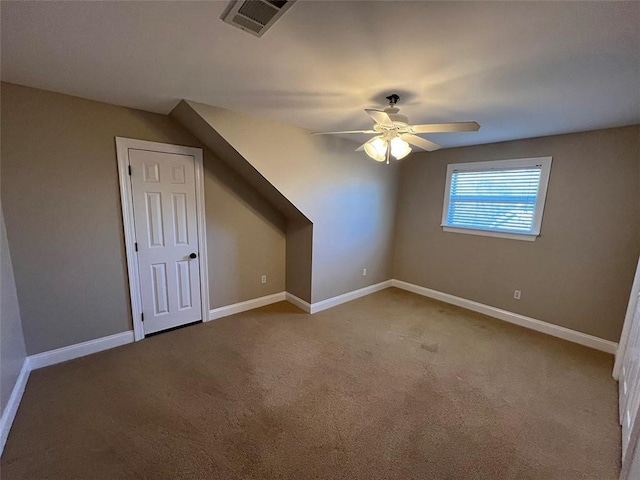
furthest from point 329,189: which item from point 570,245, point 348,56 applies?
point 570,245

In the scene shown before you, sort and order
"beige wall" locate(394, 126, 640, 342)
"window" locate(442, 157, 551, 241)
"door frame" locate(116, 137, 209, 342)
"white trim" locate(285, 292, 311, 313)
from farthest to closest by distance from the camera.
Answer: "white trim" locate(285, 292, 311, 313), "window" locate(442, 157, 551, 241), "beige wall" locate(394, 126, 640, 342), "door frame" locate(116, 137, 209, 342)

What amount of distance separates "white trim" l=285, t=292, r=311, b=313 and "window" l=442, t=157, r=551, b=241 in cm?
235

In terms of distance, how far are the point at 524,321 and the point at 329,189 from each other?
9.69 feet

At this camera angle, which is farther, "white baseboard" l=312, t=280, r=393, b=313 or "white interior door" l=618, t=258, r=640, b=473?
"white baseboard" l=312, t=280, r=393, b=313

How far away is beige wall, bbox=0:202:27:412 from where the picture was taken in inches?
70.2

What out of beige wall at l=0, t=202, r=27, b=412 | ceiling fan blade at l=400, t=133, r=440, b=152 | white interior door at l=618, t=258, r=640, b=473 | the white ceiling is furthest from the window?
beige wall at l=0, t=202, r=27, b=412

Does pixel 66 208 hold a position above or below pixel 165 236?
above

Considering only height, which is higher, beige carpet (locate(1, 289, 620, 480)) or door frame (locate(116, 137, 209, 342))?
door frame (locate(116, 137, 209, 342))

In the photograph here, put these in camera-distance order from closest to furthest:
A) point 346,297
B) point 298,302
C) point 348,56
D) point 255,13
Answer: point 255,13 → point 348,56 → point 298,302 → point 346,297

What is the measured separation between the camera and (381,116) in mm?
1786

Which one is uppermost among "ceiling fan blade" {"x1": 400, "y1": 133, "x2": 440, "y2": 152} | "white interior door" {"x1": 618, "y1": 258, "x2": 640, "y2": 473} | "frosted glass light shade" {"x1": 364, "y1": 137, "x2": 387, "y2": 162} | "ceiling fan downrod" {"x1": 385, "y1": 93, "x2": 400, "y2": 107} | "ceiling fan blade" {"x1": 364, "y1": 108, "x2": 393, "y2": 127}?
"ceiling fan downrod" {"x1": 385, "y1": 93, "x2": 400, "y2": 107}

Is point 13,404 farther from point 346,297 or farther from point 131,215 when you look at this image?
point 346,297

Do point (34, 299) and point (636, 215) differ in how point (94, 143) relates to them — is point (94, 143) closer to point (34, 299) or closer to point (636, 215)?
point (34, 299)

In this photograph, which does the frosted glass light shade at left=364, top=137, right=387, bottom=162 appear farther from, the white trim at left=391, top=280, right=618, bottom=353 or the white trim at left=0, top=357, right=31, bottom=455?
the white trim at left=0, top=357, right=31, bottom=455
